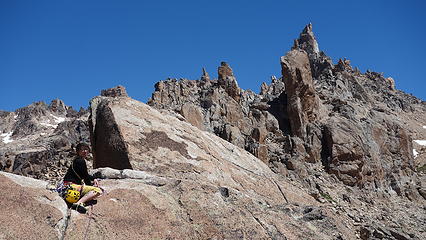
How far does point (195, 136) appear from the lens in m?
18.6

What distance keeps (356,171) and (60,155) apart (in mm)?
34926

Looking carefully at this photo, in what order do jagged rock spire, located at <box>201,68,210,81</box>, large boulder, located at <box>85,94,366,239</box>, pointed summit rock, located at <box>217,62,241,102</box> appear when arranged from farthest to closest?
jagged rock spire, located at <box>201,68,210,81</box>, pointed summit rock, located at <box>217,62,241,102</box>, large boulder, located at <box>85,94,366,239</box>

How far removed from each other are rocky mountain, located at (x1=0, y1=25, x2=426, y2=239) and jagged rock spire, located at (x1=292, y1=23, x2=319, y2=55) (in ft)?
383

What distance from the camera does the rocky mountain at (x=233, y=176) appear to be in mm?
9648

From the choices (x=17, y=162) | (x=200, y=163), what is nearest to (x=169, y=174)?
(x=200, y=163)

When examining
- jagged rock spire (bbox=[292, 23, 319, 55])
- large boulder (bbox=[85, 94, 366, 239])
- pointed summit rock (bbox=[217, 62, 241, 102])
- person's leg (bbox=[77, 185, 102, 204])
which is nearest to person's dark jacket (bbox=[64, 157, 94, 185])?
person's leg (bbox=[77, 185, 102, 204])

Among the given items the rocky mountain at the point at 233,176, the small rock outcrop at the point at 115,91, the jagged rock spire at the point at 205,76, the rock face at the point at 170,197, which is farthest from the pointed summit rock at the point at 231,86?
the small rock outcrop at the point at 115,91

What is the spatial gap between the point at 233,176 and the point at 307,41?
164 m

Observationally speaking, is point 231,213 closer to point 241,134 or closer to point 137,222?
point 137,222

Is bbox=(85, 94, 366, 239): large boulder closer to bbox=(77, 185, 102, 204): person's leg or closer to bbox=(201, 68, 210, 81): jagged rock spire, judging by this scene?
bbox=(77, 185, 102, 204): person's leg

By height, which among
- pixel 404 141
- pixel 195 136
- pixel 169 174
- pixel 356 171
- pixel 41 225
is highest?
pixel 404 141

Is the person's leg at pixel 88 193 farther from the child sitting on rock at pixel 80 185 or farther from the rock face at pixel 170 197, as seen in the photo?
the rock face at pixel 170 197

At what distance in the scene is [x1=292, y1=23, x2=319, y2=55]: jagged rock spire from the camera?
537 ft

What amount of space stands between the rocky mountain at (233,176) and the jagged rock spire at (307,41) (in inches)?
4599
